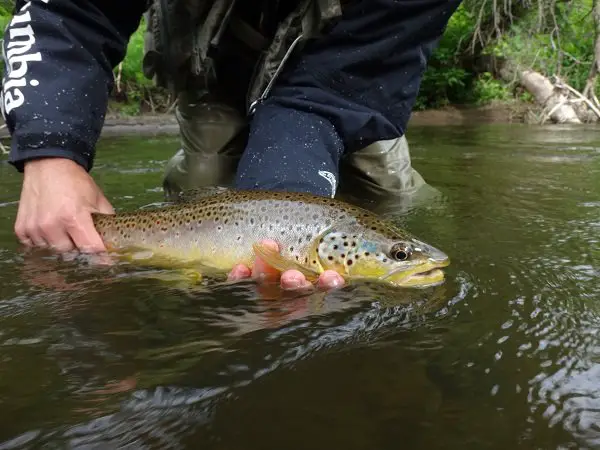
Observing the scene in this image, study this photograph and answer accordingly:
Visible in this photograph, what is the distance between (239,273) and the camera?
5.76ft

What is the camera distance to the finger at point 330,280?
168 cm

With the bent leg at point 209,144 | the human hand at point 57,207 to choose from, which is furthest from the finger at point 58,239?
the bent leg at point 209,144

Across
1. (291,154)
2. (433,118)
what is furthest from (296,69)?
(433,118)

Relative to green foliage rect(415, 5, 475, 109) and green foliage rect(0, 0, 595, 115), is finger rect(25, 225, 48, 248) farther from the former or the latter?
green foliage rect(415, 5, 475, 109)

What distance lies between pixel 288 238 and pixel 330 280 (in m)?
0.22

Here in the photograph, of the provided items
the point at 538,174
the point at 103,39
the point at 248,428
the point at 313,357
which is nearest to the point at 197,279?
the point at 313,357

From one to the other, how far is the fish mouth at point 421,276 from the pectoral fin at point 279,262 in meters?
0.23

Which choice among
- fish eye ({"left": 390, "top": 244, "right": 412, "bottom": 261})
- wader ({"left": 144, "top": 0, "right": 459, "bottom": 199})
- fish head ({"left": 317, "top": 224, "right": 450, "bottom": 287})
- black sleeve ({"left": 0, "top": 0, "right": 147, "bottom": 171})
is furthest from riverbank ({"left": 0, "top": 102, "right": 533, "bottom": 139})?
fish eye ({"left": 390, "top": 244, "right": 412, "bottom": 261})

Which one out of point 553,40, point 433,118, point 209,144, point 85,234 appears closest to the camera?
point 85,234

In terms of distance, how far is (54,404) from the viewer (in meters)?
1.04

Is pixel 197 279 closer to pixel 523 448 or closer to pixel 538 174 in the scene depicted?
pixel 523 448

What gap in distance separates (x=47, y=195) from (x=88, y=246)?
215 millimetres

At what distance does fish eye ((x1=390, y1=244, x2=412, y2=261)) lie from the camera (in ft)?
5.76

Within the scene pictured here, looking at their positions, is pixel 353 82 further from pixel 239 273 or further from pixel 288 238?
pixel 239 273
